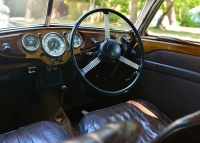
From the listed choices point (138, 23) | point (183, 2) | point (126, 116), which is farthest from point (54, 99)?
point (183, 2)

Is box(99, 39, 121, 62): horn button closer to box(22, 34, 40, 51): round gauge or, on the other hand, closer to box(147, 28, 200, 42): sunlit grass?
box(22, 34, 40, 51): round gauge

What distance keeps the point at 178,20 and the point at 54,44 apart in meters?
1.04

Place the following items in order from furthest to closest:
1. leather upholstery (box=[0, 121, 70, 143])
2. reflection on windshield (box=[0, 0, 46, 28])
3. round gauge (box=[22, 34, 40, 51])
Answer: reflection on windshield (box=[0, 0, 46, 28]), round gauge (box=[22, 34, 40, 51]), leather upholstery (box=[0, 121, 70, 143])

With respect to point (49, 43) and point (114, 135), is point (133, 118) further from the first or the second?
point (114, 135)

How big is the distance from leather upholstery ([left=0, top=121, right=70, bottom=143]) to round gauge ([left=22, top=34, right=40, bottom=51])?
0.57 m

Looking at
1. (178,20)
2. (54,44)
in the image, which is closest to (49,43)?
(54,44)

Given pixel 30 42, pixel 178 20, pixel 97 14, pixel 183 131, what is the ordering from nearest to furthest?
pixel 183 131, pixel 30 42, pixel 178 20, pixel 97 14

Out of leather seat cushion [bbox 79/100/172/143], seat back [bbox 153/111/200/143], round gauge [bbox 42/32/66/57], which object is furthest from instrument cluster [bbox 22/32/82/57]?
seat back [bbox 153/111/200/143]

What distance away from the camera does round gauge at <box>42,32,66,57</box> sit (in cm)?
170

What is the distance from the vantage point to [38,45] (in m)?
1.68

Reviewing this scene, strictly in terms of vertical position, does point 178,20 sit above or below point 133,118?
above

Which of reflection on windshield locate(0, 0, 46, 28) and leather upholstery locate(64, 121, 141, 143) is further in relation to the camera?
reflection on windshield locate(0, 0, 46, 28)

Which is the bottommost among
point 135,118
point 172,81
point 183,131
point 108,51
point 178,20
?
point 135,118

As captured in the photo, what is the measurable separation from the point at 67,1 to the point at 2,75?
0.79 m
